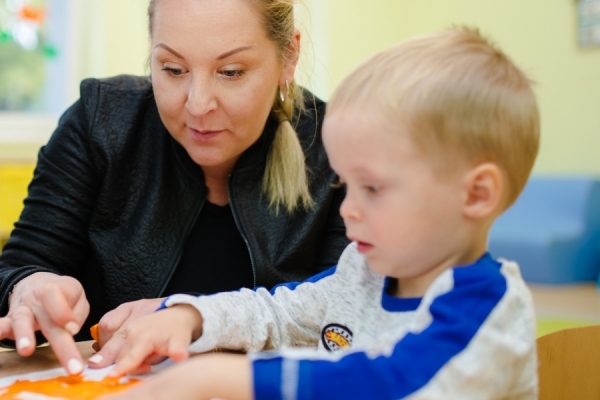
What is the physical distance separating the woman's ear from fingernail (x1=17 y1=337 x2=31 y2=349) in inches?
27.6

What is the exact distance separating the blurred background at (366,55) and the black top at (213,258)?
1.68 meters

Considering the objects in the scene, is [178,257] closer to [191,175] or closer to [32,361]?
[191,175]

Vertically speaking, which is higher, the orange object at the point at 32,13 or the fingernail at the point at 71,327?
the orange object at the point at 32,13

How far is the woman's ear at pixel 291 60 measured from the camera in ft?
4.39

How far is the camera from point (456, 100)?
2.17 ft

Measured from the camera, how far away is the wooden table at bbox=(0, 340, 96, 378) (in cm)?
85

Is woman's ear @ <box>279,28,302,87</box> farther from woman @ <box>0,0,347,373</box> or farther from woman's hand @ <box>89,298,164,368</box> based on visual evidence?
woman's hand @ <box>89,298,164,368</box>

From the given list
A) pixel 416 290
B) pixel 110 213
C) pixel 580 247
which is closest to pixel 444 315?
pixel 416 290

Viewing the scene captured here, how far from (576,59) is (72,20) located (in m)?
2.79

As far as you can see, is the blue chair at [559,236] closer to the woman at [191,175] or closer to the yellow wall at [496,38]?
the yellow wall at [496,38]

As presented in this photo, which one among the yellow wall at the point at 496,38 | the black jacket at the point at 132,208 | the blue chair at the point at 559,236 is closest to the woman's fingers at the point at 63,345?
the black jacket at the point at 132,208

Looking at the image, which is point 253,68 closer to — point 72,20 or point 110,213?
point 110,213

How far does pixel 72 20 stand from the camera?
4.01 metres

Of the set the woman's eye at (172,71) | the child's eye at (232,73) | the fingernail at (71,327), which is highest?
the woman's eye at (172,71)
